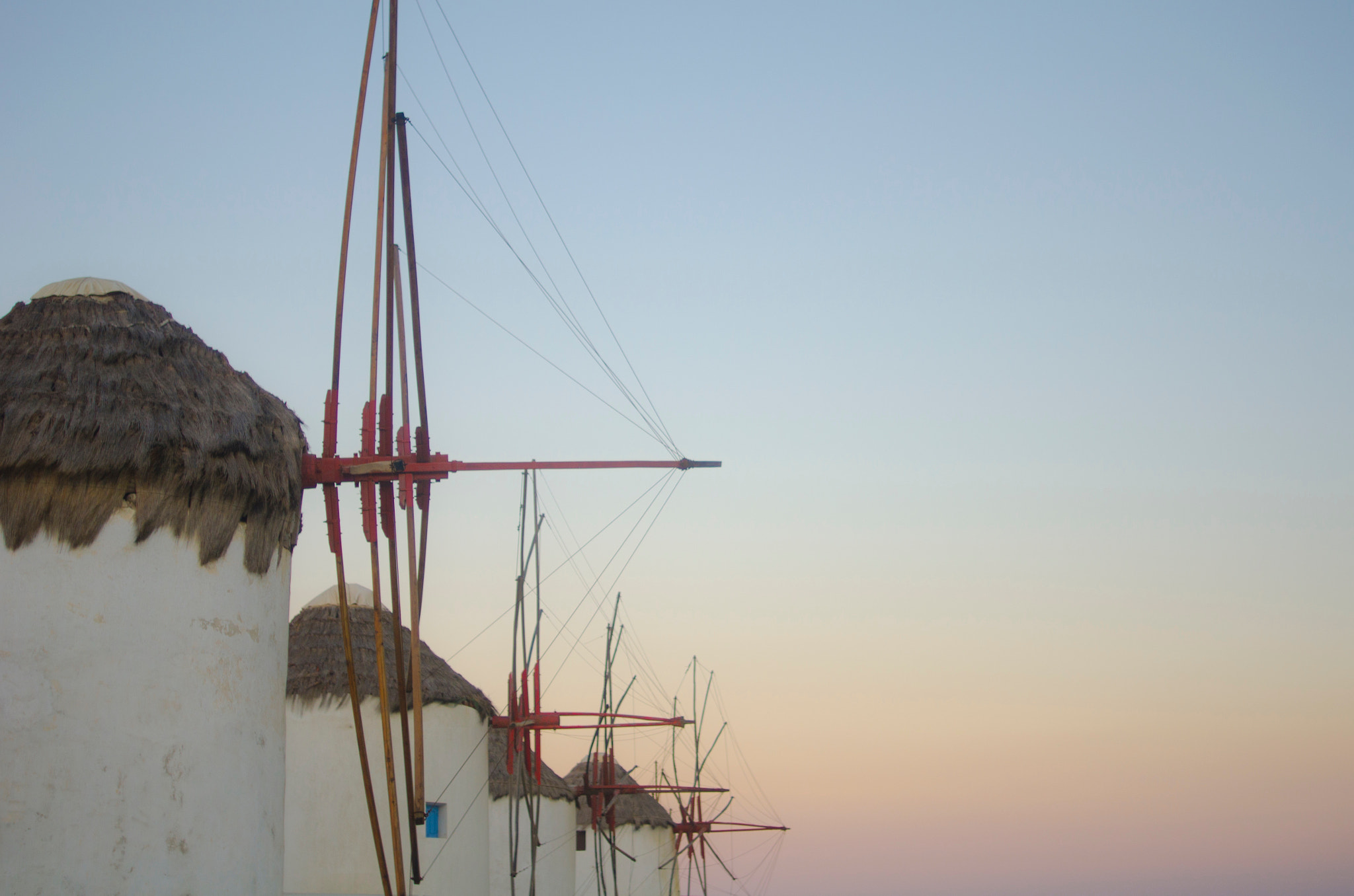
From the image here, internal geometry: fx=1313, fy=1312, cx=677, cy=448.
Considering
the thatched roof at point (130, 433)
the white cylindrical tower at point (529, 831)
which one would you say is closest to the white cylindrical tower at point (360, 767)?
the white cylindrical tower at point (529, 831)

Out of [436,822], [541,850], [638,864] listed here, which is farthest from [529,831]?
[638,864]

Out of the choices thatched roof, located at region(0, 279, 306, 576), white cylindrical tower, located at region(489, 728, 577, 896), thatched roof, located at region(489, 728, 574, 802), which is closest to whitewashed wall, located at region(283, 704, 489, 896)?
white cylindrical tower, located at region(489, 728, 577, 896)

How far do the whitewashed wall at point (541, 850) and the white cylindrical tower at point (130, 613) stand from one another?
1291 centimetres

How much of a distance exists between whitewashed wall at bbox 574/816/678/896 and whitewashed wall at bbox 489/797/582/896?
11.1 ft

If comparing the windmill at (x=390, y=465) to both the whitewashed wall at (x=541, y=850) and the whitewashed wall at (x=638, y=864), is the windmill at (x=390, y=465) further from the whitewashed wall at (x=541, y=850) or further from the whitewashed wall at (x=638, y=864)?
the whitewashed wall at (x=638, y=864)

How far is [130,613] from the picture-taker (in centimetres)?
1057

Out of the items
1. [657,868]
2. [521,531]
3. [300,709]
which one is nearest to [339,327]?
[300,709]

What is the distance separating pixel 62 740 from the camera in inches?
399

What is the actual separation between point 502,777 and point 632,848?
1317 centimetres

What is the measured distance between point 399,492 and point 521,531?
7.95m

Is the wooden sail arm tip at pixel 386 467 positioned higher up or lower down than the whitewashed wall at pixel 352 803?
higher up

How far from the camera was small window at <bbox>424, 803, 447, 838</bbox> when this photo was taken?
61.3 feet

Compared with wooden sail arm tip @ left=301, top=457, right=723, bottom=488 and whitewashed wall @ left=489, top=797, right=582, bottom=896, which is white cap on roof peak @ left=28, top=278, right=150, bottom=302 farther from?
whitewashed wall @ left=489, top=797, right=582, bottom=896

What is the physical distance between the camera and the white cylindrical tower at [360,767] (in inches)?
682
